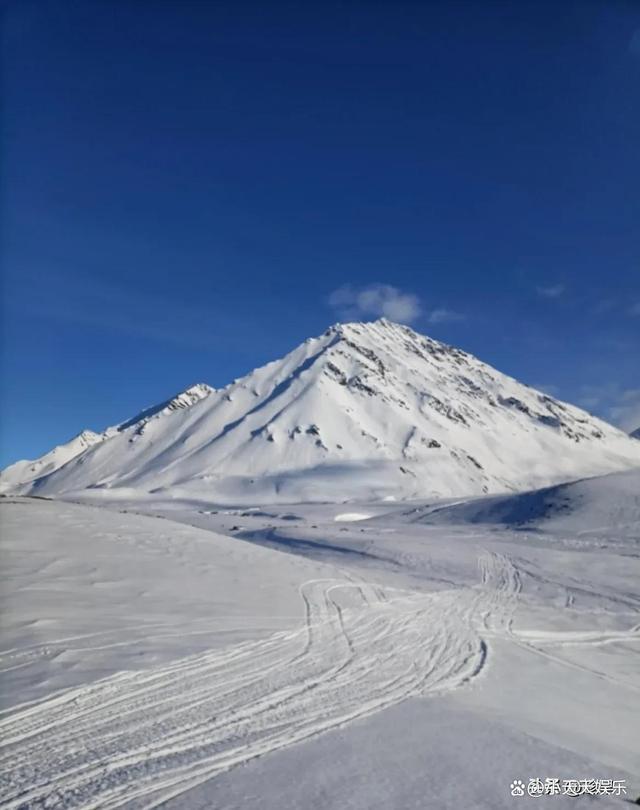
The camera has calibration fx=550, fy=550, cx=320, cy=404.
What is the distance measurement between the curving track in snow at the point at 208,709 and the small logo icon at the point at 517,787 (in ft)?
7.77

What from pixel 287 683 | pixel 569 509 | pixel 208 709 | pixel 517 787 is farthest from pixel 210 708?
pixel 569 509

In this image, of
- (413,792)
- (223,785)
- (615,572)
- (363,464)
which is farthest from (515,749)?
(363,464)

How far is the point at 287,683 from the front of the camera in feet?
28.2

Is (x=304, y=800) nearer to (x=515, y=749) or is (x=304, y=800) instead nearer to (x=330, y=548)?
(x=515, y=749)

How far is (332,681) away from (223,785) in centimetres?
403

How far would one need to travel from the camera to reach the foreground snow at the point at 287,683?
17.2ft

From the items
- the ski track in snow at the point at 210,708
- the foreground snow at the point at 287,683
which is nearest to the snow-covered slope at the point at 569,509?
the foreground snow at the point at 287,683

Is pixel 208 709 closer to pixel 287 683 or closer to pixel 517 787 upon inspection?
pixel 287 683

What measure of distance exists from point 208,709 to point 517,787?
396cm

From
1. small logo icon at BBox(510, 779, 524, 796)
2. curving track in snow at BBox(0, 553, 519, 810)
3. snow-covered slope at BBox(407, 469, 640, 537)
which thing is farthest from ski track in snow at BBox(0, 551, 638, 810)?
snow-covered slope at BBox(407, 469, 640, 537)

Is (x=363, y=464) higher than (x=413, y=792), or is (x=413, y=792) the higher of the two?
(x=363, y=464)

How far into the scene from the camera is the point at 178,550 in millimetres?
22297

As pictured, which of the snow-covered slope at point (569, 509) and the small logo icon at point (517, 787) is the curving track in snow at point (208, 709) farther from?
the snow-covered slope at point (569, 509)

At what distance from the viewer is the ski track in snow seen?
17.2ft
